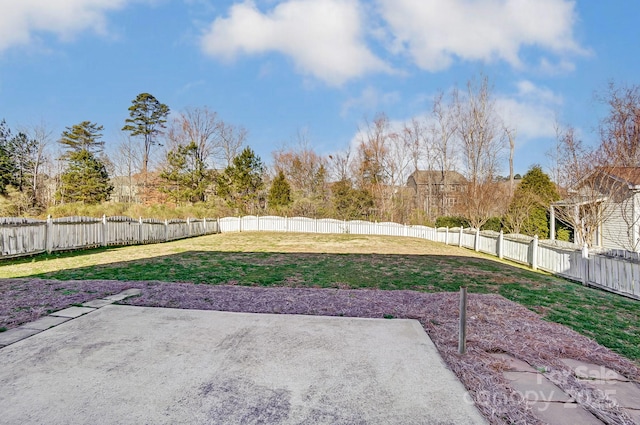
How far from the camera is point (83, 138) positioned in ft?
85.5

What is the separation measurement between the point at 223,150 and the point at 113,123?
9512 millimetres

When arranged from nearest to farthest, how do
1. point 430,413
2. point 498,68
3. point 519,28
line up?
point 430,413
point 519,28
point 498,68

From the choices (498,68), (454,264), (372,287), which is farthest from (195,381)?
(498,68)

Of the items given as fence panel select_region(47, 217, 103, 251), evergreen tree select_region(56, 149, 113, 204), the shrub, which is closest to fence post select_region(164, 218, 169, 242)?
fence panel select_region(47, 217, 103, 251)

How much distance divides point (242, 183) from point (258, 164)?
2311mm

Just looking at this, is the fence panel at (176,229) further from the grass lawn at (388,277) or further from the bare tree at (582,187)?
the bare tree at (582,187)

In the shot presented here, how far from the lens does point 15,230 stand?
7.78 m

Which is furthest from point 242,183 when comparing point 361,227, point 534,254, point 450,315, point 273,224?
point 450,315

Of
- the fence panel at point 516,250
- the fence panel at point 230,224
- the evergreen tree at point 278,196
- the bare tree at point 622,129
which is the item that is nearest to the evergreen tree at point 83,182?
the fence panel at point 230,224

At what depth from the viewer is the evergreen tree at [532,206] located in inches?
500

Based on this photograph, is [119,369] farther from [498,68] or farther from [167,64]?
[498,68]

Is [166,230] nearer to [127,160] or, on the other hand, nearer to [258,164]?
[258,164]

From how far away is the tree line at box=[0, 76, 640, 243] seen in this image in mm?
21969

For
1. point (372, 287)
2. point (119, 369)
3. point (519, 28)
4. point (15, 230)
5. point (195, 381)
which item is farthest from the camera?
point (519, 28)
